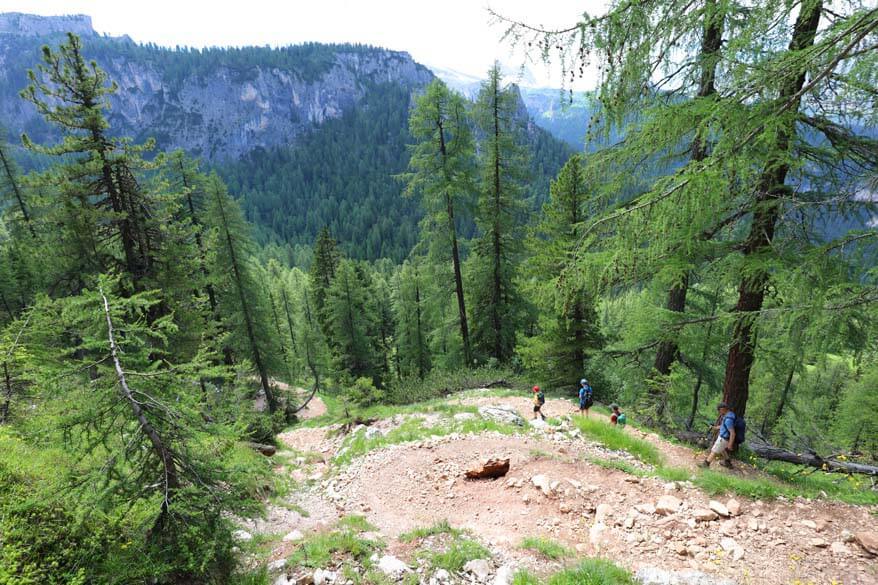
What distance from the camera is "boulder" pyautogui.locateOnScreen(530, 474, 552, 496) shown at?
689 cm

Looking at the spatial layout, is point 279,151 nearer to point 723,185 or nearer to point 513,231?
point 513,231

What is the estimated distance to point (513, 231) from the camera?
18578 millimetres

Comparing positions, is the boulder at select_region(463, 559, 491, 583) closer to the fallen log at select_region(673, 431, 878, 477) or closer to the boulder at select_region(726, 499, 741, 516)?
the boulder at select_region(726, 499, 741, 516)

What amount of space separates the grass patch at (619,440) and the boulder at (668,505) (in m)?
1.99

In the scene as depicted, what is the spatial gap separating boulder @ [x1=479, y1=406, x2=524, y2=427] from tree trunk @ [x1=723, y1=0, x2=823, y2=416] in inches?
189

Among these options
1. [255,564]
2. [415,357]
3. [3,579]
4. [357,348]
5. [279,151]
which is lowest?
[415,357]

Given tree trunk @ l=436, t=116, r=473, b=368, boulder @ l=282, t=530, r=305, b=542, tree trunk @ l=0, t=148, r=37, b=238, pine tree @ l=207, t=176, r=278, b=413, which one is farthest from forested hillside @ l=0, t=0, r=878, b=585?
tree trunk @ l=0, t=148, r=37, b=238

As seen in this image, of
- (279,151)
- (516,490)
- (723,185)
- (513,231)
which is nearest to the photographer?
(723,185)

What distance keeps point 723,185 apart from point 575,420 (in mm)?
7516

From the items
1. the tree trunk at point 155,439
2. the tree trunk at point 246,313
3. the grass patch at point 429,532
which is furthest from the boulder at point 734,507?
the tree trunk at point 246,313

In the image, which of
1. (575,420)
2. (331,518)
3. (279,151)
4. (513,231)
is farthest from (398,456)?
(279,151)

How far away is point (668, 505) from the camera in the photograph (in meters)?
5.87

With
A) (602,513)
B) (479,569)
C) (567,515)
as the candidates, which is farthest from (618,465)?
(479,569)

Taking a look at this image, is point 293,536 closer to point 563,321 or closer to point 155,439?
point 155,439
